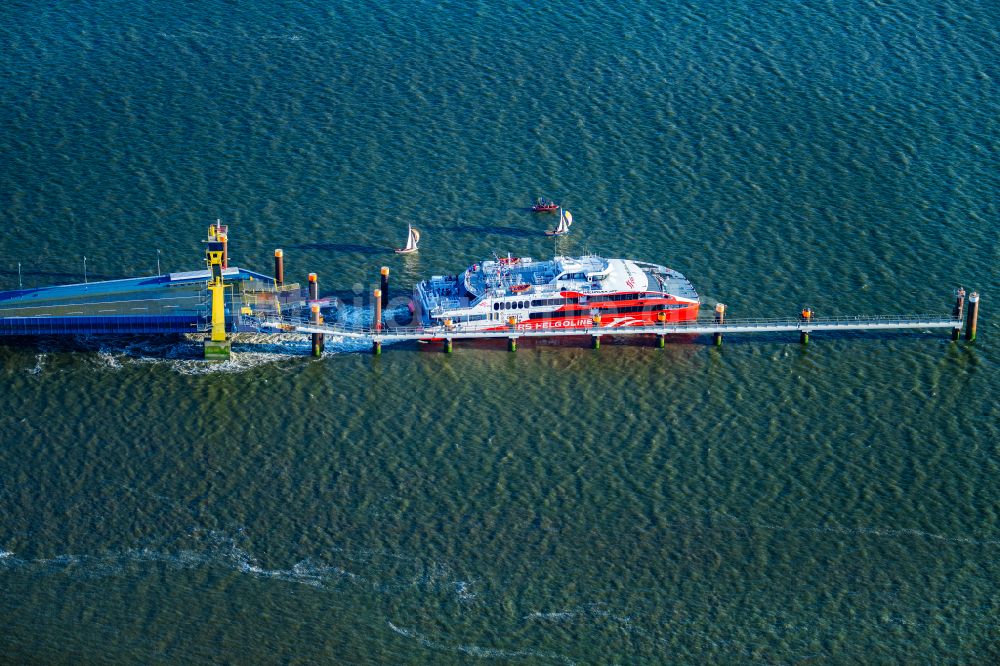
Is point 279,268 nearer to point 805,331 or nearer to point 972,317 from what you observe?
point 805,331

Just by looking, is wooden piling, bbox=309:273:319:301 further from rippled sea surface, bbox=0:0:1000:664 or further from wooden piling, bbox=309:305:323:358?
rippled sea surface, bbox=0:0:1000:664

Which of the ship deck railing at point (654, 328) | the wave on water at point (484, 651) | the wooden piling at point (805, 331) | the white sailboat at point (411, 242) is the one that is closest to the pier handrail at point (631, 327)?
the ship deck railing at point (654, 328)

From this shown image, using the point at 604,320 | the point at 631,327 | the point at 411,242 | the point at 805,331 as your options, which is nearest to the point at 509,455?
the point at 604,320

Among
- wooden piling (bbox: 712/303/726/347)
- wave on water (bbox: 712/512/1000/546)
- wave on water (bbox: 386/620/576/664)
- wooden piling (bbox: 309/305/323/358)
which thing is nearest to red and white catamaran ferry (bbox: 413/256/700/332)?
wooden piling (bbox: 712/303/726/347)

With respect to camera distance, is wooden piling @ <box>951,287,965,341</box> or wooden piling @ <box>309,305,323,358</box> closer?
wooden piling @ <box>309,305,323,358</box>

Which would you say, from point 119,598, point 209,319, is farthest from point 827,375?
point 119,598

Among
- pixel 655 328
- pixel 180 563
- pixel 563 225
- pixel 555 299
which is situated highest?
pixel 563 225
